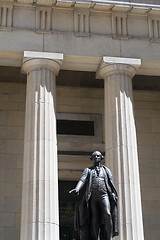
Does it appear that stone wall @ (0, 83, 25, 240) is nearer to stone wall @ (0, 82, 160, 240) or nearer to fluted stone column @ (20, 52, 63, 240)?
stone wall @ (0, 82, 160, 240)

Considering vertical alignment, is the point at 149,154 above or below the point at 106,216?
above

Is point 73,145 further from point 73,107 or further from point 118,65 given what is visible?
point 118,65

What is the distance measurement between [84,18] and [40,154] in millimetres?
7135

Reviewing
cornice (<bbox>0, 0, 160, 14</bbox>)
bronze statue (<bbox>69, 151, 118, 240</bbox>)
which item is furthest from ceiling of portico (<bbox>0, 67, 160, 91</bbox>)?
bronze statue (<bbox>69, 151, 118, 240</bbox>)

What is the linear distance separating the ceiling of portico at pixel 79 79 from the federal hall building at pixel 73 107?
59mm

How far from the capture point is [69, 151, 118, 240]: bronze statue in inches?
420

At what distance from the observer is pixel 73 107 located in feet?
83.1

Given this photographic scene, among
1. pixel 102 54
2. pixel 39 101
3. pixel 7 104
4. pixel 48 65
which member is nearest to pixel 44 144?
pixel 39 101

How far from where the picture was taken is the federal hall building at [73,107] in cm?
1827

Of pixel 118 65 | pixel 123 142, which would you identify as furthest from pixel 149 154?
pixel 118 65

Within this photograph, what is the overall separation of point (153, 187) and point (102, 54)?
27.4 feet

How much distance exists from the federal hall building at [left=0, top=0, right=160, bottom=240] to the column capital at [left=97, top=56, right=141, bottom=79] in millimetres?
50

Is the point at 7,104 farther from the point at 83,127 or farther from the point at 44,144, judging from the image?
the point at 44,144

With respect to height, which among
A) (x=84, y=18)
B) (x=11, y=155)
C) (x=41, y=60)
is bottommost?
(x=11, y=155)
